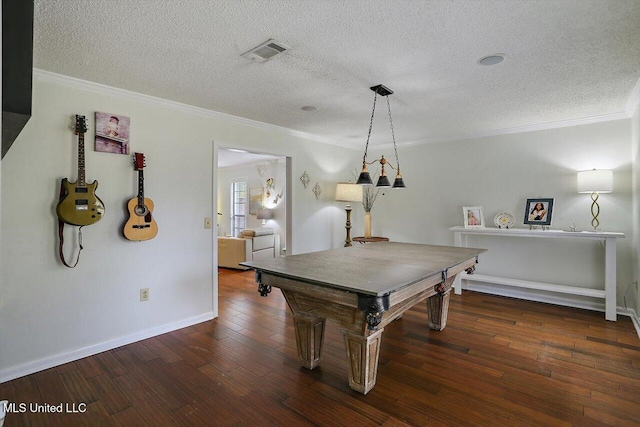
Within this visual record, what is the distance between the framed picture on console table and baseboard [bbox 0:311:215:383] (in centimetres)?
416

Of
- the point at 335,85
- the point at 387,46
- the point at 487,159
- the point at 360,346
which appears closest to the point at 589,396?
the point at 360,346

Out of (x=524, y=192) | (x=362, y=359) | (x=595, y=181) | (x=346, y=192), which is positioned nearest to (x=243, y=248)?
(x=346, y=192)

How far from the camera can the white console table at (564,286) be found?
355 cm

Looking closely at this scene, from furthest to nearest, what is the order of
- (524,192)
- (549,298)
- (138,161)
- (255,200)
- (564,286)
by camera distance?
(255,200), (524,192), (549,298), (564,286), (138,161)

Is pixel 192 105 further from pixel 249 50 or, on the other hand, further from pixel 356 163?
pixel 356 163

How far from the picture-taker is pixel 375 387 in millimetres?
2299

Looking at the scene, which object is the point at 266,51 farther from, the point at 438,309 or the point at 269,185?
the point at 269,185

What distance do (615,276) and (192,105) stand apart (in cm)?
483

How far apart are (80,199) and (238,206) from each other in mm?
6113

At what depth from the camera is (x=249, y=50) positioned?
89.0 inches

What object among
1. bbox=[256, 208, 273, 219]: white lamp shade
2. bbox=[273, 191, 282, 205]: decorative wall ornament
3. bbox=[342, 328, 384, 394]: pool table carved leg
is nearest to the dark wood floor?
bbox=[342, 328, 384, 394]: pool table carved leg

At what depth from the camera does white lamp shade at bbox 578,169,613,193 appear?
3.58 meters

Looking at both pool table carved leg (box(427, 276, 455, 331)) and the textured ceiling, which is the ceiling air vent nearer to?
the textured ceiling

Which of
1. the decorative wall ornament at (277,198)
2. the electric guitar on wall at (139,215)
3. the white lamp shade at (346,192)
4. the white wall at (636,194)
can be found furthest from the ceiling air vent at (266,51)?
the decorative wall ornament at (277,198)
